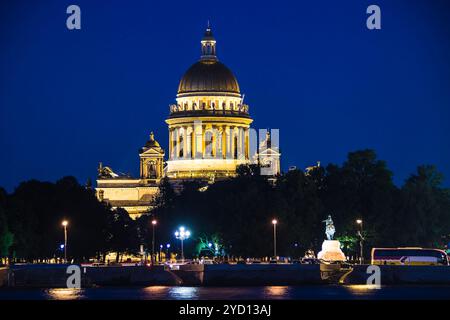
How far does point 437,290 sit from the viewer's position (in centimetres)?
16975

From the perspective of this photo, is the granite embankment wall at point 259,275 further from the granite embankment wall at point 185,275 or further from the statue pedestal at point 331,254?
the statue pedestal at point 331,254

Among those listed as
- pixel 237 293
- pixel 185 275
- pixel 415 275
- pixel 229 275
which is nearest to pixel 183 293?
pixel 237 293

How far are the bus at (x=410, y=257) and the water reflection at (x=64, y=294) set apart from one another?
2725 centimetres

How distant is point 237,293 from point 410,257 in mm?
25225

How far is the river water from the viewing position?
162m

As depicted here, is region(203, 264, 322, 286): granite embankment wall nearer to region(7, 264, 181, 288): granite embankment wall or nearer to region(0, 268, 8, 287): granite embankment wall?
region(7, 264, 181, 288): granite embankment wall

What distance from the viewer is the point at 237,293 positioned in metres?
166

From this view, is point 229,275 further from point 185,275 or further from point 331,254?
point 331,254

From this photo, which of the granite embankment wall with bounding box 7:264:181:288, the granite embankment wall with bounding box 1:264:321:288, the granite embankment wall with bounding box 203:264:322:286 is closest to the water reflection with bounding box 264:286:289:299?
the granite embankment wall with bounding box 203:264:322:286

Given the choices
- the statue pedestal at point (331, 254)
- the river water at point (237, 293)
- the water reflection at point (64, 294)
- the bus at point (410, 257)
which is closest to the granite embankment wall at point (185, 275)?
the river water at point (237, 293)
